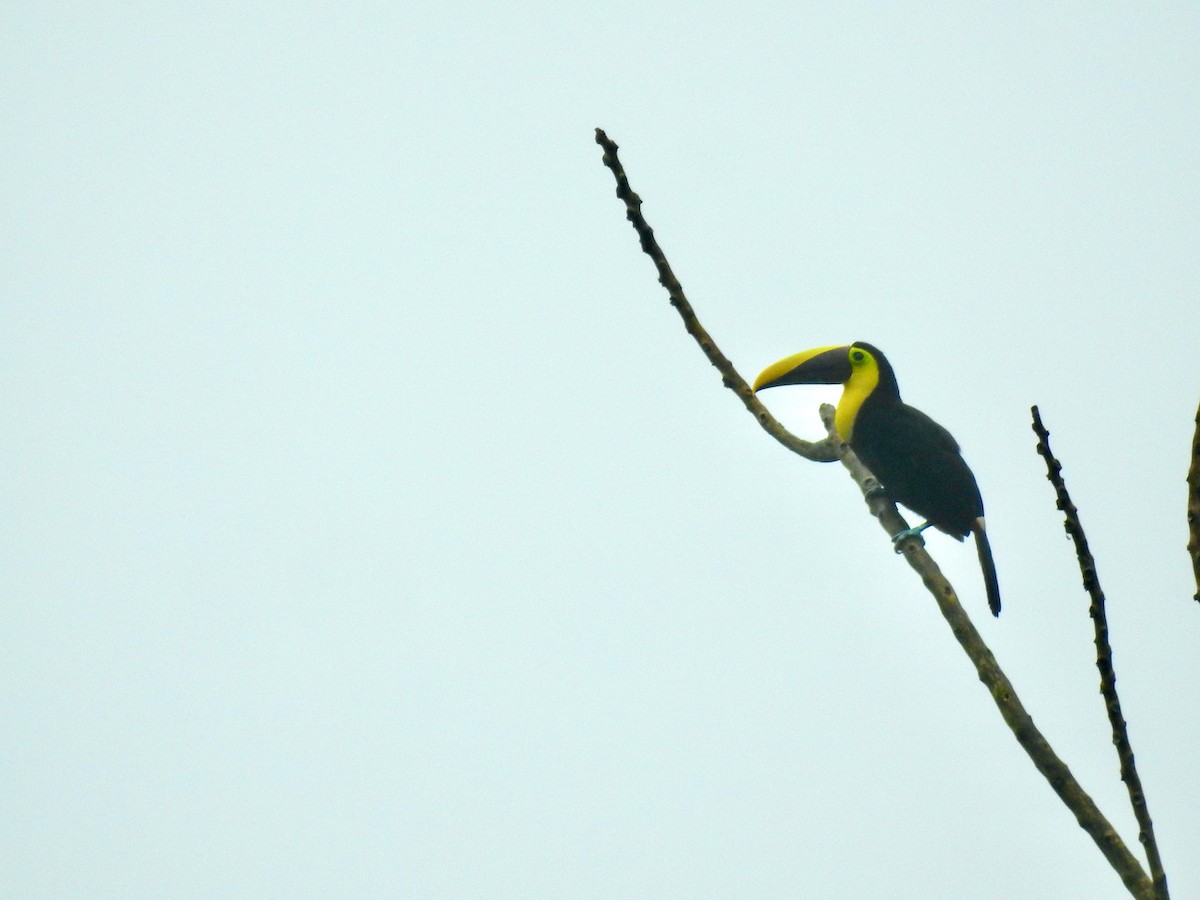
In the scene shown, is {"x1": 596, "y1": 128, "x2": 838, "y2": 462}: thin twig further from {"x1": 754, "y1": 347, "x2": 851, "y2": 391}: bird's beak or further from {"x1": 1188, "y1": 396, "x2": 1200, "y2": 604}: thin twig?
{"x1": 754, "y1": 347, "x2": 851, "y2": 391}: bird's beak

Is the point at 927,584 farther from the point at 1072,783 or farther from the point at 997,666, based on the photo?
the point at 1072,783

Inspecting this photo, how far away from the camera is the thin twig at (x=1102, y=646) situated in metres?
2.15

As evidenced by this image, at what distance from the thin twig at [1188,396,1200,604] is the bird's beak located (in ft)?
15.1

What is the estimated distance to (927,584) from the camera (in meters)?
2.88

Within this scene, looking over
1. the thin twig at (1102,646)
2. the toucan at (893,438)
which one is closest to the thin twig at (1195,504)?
the thin twig at (1102,646)

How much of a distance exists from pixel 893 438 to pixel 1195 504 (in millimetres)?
4346

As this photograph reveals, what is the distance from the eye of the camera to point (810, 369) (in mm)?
7074

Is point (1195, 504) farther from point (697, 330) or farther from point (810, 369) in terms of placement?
point (810, 369)

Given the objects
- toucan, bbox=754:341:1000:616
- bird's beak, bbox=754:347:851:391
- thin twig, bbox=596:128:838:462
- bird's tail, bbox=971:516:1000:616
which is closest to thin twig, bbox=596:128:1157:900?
thin twig, bbox=596:128:838:462

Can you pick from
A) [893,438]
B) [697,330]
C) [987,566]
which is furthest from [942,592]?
[893,438]

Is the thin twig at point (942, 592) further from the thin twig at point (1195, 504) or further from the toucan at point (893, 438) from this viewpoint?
the toucan at point (893, 438)

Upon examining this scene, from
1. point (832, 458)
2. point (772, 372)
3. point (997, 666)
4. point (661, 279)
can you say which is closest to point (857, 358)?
point (772, 372)

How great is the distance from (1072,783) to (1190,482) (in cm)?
71

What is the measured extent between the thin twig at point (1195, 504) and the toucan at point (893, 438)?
12.0ft
